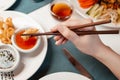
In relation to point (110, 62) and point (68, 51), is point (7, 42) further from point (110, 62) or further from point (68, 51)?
point (110, 62)

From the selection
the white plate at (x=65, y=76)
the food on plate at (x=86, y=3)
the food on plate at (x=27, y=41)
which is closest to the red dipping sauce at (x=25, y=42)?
the food on plate at (x=27, y=41)

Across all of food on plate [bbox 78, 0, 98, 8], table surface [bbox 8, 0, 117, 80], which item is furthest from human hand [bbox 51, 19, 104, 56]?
food on plate [bbox 78, 0, 98, 8]

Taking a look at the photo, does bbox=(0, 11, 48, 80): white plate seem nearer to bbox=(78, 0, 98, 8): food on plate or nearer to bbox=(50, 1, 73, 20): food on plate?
bbox=(50, 1, 73, 20): food on plate

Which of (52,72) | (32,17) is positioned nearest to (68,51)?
(52,72)

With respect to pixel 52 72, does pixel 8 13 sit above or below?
above

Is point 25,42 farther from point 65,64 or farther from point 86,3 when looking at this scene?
point 86,3
